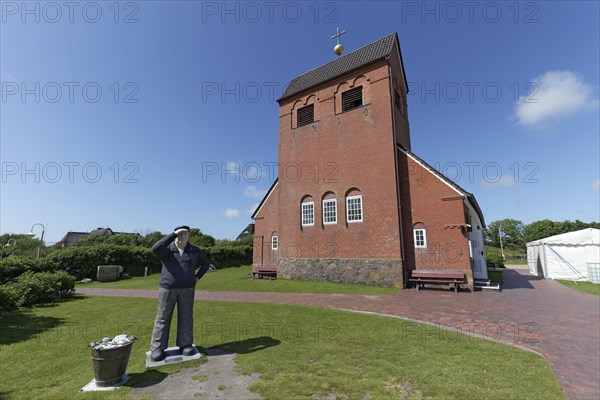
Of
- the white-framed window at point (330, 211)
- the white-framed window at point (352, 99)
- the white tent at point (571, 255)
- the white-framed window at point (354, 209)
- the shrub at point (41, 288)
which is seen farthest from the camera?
the white tent at point (571, 255)

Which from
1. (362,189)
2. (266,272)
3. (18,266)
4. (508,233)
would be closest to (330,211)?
(362,189)

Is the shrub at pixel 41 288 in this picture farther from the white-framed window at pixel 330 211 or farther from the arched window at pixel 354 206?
the arched window at pixel 354 206

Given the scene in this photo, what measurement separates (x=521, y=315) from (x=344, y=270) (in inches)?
366

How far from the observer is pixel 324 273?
59.2 ft

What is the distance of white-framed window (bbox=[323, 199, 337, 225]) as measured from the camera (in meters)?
18.4

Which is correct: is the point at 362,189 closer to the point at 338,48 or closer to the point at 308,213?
the point at 308,213

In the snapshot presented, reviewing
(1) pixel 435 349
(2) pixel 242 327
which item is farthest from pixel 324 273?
(1) pixel 435 349

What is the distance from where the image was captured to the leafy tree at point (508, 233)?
241 ft

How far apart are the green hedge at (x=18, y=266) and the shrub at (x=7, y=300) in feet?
13.2

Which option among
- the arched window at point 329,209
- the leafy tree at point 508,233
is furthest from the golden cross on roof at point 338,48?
the leafy tree at point 508,233

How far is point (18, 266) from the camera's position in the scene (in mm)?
14484

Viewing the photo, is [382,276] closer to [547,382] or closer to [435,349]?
[435,349]

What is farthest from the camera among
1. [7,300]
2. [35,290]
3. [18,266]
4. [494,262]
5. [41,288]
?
[494,262]

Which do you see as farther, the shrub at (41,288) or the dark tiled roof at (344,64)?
the dark tiled roof at (344,64)
